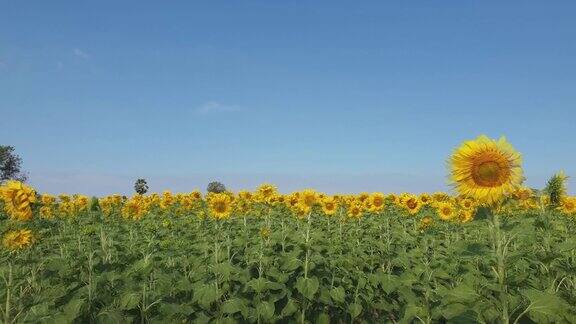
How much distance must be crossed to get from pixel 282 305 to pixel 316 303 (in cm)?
72

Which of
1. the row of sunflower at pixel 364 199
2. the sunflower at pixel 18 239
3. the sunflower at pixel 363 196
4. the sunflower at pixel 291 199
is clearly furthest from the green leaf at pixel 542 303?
the sunflower at pixel 363 196

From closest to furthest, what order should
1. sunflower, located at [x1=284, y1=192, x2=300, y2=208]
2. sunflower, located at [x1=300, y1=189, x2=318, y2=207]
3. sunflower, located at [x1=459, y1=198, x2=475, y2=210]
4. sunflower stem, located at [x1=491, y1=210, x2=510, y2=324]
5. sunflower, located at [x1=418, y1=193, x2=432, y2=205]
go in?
1. sunflower stem, located at [x1=491, y1=210, x2=510, y2=324]
2. sunflower, located at [x1=300, y1=189, x2=318, y2=207]
3. sunflower, located at [x1=284, y1=192, x2=300, y2=208]
4. sunflower, located at [x1=459, y1=198, x2=475, y2=210]
5. sunflower, located at [x1=418, y1=193, x2=432, y2=205]

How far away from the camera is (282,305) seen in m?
7.44

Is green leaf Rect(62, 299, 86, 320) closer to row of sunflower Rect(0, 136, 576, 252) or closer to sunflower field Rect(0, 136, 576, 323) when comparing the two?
sunflower field Rect(0, 136, 576, 323)

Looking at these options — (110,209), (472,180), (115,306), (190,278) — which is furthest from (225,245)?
(110,209)

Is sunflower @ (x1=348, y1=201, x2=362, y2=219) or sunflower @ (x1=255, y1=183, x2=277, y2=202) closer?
sunflower @ (x1=255, y1=183, x2=277, y2=202)

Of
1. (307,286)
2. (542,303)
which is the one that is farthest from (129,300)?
(542,303)

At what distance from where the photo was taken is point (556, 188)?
21.7ft

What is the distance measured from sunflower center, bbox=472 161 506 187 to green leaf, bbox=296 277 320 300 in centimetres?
266

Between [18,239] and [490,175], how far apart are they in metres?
6.26

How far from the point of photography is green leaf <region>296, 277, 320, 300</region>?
265 inches

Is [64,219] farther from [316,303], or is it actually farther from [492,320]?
[492,320]

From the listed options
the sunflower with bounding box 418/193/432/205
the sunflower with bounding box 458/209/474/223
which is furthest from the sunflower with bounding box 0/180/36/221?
the sunflower with bounding box 418/193/432/205

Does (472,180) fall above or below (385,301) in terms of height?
above
